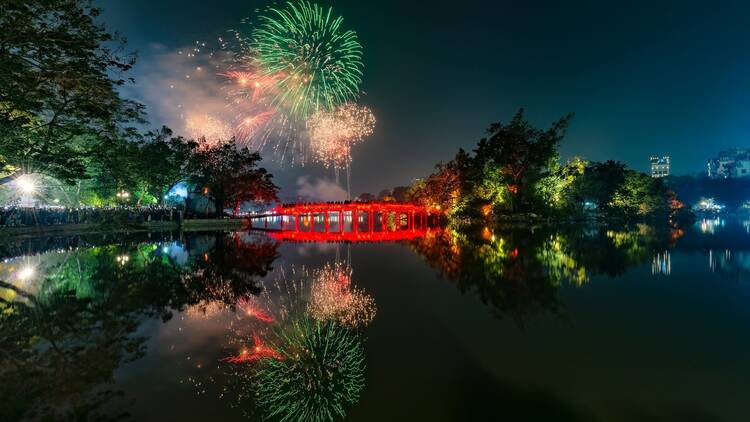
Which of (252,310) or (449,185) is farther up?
(449,185)

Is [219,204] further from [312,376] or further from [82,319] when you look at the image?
[312,376]

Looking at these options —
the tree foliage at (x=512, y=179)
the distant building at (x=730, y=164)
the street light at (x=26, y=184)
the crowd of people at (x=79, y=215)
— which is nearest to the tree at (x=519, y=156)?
the tree foliage at (x=512, y=179)

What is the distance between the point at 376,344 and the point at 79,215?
38940mm

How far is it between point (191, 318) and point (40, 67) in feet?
57.8

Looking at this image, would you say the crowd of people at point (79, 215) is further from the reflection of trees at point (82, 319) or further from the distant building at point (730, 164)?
the distant building at point (730, 164)

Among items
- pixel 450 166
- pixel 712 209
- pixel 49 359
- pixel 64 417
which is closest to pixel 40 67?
pixel 49 359

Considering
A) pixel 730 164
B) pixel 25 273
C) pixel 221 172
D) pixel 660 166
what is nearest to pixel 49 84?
pixel 25 273

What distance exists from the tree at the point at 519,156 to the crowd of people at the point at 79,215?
135 feet

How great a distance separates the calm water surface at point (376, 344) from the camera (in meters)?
5.10

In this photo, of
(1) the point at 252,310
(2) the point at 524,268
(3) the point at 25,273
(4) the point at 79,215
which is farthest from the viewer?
(4) the point at 79,215

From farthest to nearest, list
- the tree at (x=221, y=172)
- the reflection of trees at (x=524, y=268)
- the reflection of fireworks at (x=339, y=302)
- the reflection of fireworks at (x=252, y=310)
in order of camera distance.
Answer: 1. the tree at (x=221, y=172)
2. the reflection of trees at (x=524, y=268)
3. the reflection of fireworks at (x=252, y=310)
4. the reflection of fireworks at (x=339, y=302)

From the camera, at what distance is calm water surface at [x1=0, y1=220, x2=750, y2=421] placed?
5.10 m

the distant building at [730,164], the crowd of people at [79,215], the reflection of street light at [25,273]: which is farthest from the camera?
the distant building at [730,164]

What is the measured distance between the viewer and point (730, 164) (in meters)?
129
